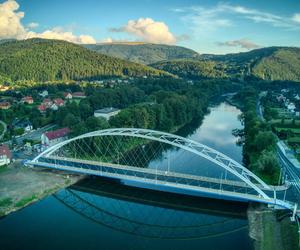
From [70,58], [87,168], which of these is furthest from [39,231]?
[70,58]

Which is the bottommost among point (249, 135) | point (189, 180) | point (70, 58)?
point (189, 180)

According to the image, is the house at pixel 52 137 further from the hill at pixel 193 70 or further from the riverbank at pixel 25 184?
the hill at pixel 193 70

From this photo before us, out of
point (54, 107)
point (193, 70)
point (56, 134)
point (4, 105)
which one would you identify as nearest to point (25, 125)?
point (56, 134)

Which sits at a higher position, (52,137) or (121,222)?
(52,137)

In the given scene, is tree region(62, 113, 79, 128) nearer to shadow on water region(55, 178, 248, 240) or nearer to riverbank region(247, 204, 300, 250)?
shadow on water region(55, 178, 248, 240)

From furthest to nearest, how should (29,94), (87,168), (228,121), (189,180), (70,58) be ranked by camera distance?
(70,58) → (29,94) → (228,121) → (87,168) → (189,180)

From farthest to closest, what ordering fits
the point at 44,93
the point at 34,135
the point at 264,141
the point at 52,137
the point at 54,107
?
1. the point at 44,93
2. the point at 54,107
3. the point at 34,135
4. the point at 52,137
5. the point at 264,141

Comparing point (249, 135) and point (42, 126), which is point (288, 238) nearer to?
point (249, 135)

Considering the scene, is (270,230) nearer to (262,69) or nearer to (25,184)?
(25,184)

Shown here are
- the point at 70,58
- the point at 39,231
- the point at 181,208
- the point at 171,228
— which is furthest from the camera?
the point at 70,58
